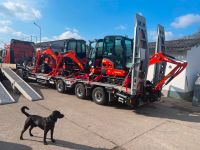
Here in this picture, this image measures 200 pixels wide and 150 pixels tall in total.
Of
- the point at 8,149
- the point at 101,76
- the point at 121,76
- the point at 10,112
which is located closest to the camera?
the point at 8,149

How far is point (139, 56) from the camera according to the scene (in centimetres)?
798

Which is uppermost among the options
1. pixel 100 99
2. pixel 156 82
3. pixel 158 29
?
pixel 158 29

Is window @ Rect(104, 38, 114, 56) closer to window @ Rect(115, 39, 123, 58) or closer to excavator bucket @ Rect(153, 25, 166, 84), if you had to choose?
window @ Rect(115, 39, 123, 58)

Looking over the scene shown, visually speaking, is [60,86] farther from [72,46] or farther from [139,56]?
[139,56]

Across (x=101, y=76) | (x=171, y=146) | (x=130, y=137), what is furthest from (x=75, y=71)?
(x=171, y=146)

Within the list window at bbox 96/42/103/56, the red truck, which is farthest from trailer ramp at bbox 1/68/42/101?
the red truck

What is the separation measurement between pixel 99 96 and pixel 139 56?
288cm

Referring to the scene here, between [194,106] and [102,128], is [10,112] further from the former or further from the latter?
[194,106]

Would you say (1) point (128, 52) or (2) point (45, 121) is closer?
(2) point (45, 121)

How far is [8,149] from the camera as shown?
455 cm

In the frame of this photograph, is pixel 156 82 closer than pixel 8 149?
No

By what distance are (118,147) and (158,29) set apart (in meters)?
6.62

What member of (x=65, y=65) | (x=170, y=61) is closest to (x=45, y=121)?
(x=170, y=61)

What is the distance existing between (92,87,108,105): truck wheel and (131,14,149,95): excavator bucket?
1743 millimetres
